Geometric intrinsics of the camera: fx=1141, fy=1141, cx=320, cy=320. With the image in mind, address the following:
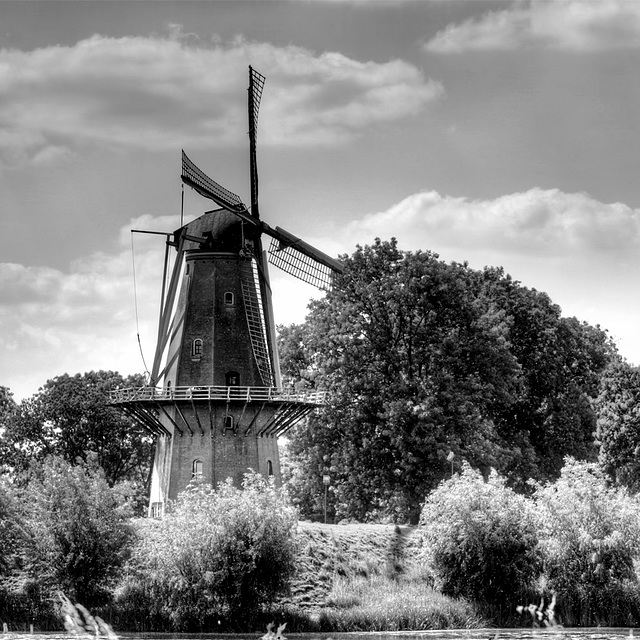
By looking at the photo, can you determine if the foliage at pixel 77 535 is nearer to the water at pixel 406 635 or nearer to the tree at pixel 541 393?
the water at pixel 406 635

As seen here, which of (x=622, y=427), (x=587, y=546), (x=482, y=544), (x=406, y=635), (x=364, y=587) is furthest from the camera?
(x=622, y=427)

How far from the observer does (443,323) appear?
5359 cm

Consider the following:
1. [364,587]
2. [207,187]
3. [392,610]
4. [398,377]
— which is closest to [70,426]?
[207,187]

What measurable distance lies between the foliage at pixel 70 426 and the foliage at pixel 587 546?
28.9 m

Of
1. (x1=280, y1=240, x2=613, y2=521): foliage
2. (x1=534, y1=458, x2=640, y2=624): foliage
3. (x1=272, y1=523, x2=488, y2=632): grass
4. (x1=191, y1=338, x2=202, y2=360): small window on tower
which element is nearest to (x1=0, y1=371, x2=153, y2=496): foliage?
(x1=280, y1=240, x2=613, y2=521): foliage

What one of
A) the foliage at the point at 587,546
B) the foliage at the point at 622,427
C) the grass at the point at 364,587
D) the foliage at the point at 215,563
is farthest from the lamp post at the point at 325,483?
the foliage at the point at 622,427

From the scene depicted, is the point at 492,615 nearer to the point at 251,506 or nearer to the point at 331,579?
the point at 331,579

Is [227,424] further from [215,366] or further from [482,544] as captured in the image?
[482,544]

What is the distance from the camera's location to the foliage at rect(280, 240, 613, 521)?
50500 millimetres

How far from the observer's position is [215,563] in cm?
3697

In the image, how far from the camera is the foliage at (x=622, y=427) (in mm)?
55562

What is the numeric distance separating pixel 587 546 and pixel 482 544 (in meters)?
3.63

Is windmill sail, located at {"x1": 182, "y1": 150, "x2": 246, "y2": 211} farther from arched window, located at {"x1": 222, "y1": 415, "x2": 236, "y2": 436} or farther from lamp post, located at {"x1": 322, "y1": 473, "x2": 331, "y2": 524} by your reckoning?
lamp post, located at {"x1": 322, "y1": 473, "x2": 331, "y2": 524}

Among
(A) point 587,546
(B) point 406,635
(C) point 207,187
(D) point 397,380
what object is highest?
(C) point 207,187
